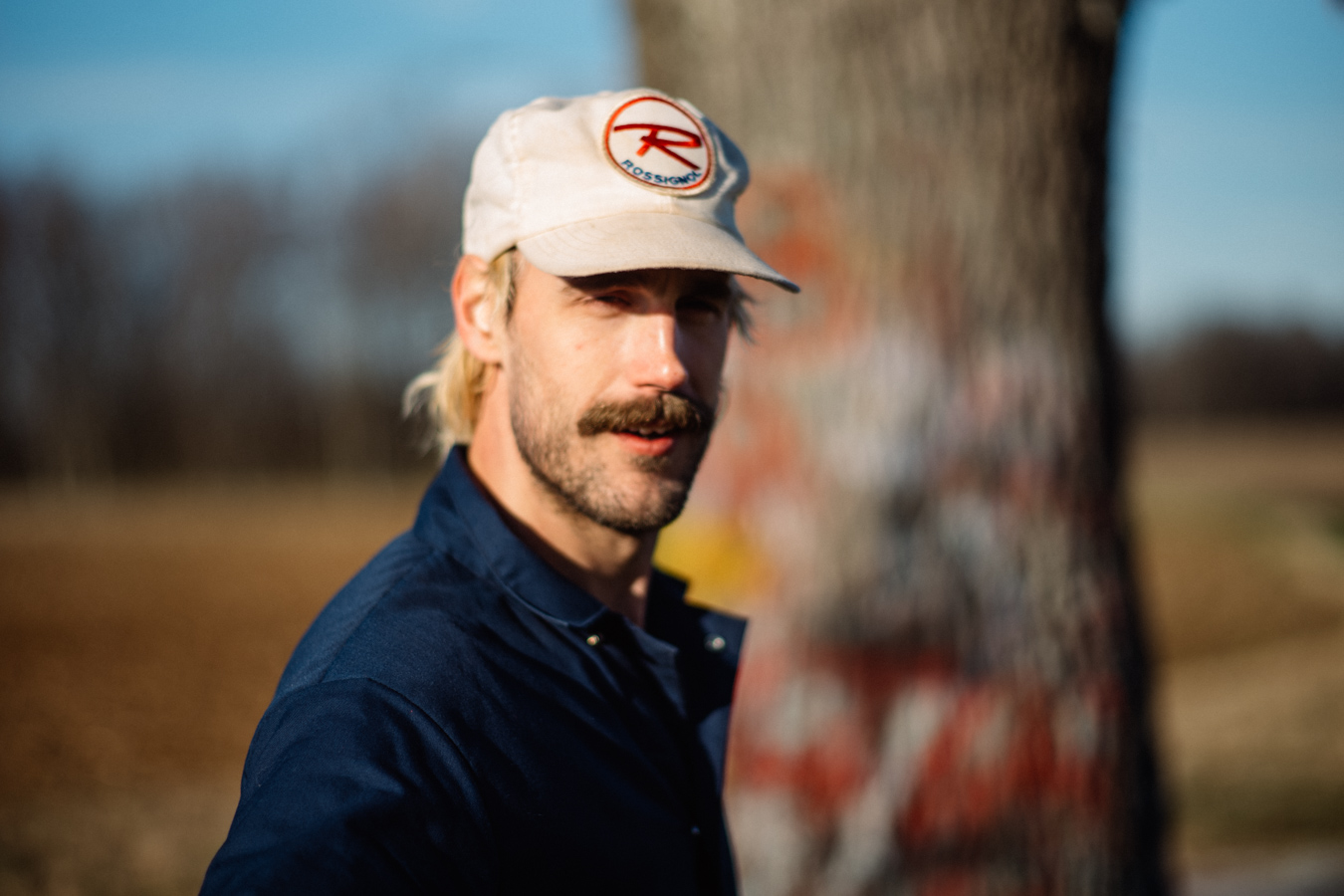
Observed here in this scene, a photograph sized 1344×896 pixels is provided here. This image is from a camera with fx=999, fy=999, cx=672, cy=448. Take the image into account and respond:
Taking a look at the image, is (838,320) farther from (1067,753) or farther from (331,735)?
(331,735)

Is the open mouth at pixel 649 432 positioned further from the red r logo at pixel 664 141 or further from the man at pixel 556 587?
the red r logo at pixel 664 141

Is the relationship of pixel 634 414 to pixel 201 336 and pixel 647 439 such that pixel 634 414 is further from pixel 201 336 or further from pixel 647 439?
pixel 201 336

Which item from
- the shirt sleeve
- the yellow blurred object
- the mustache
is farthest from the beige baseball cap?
the yellow blurred object

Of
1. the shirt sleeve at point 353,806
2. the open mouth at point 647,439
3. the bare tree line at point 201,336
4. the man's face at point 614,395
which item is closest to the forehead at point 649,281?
the man's face at point 614,395

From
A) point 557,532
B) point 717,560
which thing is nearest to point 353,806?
point 557,532

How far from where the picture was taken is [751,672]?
9.35 feet

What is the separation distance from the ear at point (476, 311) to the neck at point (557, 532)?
5.0 inches

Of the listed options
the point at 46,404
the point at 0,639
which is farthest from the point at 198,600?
the point at 46,404

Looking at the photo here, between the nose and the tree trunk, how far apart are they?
1.22 metres

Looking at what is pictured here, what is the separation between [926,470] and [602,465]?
139 centimetres

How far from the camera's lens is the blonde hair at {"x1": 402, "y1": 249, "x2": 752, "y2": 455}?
181 centimetres

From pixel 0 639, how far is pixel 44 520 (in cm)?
1804

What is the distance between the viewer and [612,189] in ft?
5.51

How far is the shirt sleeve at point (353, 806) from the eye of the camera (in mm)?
1042
